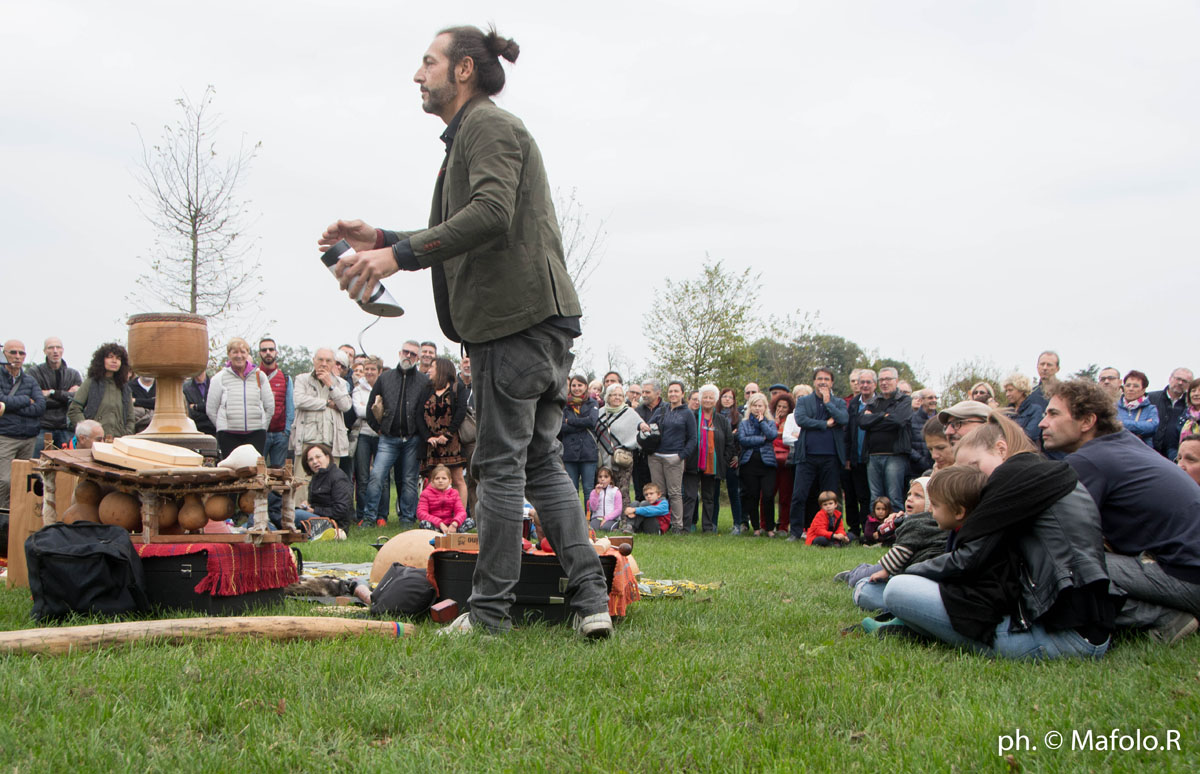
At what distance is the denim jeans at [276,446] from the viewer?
11.5m

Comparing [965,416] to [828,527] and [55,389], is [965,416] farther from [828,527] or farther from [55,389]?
[55,389]

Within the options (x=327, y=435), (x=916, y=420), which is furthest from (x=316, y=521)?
(x=916, y=420)

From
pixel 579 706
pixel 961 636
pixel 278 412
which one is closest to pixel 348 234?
pixel 579 706

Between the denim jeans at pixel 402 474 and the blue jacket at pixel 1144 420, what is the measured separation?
847 centimetres

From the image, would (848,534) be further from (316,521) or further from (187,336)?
(187,336)

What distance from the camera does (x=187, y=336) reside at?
5.87 m

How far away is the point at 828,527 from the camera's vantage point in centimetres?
1143

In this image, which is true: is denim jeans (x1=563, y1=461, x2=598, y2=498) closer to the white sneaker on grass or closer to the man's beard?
the white sneaker on grass

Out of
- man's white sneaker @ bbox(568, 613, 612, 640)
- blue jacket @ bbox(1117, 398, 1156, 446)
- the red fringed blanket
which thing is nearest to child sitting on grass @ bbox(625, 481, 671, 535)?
blue jacket @ bbox(1117, 398, 1156, 446)

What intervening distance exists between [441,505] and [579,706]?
7.73m

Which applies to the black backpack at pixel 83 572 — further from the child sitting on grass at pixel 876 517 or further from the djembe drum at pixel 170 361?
the child sitting on grass at pixel 876 517

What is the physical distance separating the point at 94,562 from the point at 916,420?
31.9 ft

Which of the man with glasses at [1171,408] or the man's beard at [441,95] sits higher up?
the man's beard at [441,95]

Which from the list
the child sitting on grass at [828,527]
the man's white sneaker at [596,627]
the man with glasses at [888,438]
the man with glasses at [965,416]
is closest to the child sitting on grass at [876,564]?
the man with glasses at [965,416]
